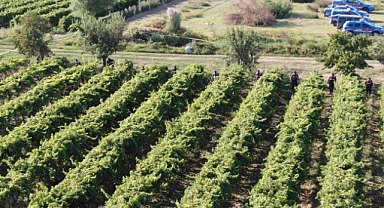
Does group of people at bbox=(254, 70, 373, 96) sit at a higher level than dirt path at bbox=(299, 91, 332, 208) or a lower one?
higher

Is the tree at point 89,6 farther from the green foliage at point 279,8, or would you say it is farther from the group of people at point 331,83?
the group of people at point 331,83

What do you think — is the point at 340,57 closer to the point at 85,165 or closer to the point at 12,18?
the point at 85,165

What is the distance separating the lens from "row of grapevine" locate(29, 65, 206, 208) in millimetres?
18578

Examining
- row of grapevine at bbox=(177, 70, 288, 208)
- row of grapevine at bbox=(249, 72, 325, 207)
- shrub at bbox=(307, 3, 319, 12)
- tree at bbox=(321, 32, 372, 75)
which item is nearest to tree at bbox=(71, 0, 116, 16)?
shrub at bbox=(307, 3, 319, 12)

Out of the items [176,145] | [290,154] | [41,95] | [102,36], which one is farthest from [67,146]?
[102,36]

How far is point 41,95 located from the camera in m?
27.3

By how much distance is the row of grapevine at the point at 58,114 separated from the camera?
874 inches

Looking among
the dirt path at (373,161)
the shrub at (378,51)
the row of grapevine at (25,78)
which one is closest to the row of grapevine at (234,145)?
the dirt path at (373,161)

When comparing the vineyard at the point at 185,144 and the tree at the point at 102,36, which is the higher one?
the tree at the point at 102,36

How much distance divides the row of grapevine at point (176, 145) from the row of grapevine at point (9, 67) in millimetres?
11987

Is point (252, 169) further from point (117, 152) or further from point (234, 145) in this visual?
point (117, 152)

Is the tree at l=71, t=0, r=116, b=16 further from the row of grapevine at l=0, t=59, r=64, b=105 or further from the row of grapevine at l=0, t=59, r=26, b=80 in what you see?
the row of grapevine at l=0, t=59, r=64, b=105

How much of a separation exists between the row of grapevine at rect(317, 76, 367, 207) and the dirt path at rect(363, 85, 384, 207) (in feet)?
3.33

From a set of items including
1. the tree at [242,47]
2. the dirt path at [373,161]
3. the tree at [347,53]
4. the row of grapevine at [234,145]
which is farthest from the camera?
the tree at [242,47]
